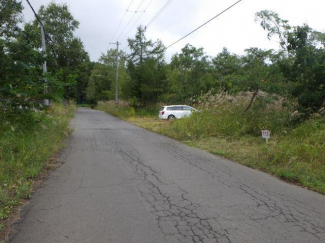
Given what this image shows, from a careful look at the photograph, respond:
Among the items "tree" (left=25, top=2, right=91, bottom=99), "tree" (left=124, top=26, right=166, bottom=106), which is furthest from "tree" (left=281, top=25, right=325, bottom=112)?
"tree" (left=25, top=2, right=91, bottom=99)

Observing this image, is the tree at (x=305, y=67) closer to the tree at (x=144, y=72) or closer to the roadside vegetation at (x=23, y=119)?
the roadside vegetation at (x=23, y=119)

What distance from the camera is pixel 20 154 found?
22.4ft

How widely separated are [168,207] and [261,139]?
7.14m

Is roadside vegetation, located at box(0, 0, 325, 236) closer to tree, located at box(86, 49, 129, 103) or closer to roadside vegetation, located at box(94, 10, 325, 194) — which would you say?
roadside vegetation, located at box(94, 10, 325, 194)

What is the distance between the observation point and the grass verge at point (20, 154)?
16.2ft

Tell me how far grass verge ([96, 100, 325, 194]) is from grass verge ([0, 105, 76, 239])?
18.4 ft

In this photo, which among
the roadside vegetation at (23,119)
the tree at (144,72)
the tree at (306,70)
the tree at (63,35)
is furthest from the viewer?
the tree at (63,35)

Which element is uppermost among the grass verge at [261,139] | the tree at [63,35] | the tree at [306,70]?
the tree at [63,35]

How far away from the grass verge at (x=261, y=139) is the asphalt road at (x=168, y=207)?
636 mm

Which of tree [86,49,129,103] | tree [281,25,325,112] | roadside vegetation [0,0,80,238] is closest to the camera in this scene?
roadside vegetation [0,0,80,238]

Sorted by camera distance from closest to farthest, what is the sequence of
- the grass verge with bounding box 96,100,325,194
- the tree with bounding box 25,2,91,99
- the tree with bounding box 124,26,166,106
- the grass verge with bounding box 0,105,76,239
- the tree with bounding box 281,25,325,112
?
the grass verge with bounding box 0,105,76,239 < the grass verge with bounding box 96,100,325,194 < the tree with bounding box 281,25,325,112 < the tree with bounding box 124,26,166,106 < the tree with bounding box 25,2,91,99

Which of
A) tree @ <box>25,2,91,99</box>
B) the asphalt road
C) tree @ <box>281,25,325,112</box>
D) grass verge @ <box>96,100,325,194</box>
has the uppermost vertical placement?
tree @ <box>25,2,91,99</box>

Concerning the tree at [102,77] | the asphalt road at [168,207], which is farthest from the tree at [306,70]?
the tree at [102,77]

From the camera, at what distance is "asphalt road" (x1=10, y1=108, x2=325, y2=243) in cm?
360
